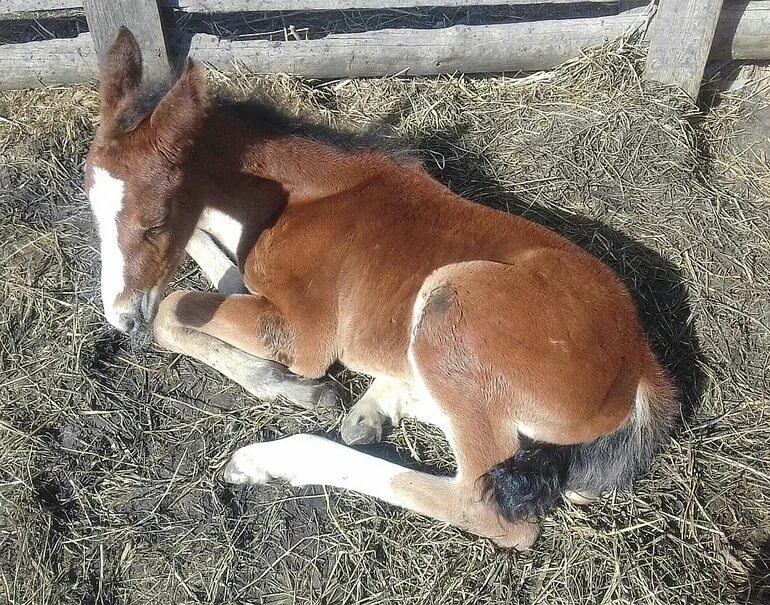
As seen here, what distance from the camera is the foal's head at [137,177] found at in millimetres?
2506

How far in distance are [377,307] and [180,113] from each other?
1.15 meters

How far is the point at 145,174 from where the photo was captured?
2.53 m

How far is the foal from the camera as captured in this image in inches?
103

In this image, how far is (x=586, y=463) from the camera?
9.11 feet

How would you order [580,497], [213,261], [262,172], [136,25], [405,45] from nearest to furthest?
1. [580,497]
2. [262,172]
3. [213,261]
4. [136,25]
5. [405,45]

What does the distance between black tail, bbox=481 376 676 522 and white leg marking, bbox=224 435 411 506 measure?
0.48 meters

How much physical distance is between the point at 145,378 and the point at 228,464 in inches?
26.8

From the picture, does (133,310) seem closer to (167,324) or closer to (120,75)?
(167,324)

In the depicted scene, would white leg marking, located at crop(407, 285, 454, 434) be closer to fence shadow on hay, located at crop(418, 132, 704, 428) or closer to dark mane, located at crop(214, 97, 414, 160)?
dark mane, located at crop(214, 97, 414, 160)

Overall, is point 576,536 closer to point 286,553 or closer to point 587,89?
point 286,553

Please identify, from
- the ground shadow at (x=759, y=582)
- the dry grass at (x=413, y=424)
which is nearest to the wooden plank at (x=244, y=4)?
the dry grass at (x=413, y=424)

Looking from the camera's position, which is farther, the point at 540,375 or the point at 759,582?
the point at 759,582

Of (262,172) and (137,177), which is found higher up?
(137,177)

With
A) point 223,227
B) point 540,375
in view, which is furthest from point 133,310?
point 540,375
